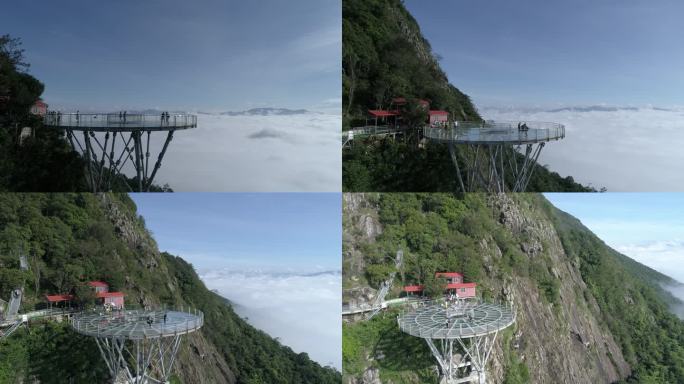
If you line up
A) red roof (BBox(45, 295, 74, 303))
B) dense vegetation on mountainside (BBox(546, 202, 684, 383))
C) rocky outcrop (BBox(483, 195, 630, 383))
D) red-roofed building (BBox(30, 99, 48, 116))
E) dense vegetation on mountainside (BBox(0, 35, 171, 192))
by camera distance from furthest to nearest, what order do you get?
1. dense vegetation on mountainside (BBox(546, 202, 684, 383))
2. rocky outcrop (BBox(483, 195, 630, 383))
3. red-roofed building (BBox(30, 99, 48, 116))
4. dense vegetation on mountainside (BBox(0, 35, 171, 192))
5. red roof (BBox(45, 295, 74, 303))

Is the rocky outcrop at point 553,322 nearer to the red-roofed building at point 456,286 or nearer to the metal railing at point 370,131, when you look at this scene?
the red-roofed building at point 456,286

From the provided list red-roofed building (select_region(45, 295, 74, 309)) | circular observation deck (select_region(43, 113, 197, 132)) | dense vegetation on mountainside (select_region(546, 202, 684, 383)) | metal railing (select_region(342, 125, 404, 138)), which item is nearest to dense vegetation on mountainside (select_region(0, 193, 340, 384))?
red-roofed building (select_region(45, 295, 74, 309))

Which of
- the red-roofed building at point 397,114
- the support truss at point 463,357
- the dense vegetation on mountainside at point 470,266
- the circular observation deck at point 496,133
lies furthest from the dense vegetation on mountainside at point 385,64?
the support truss at point 463,357

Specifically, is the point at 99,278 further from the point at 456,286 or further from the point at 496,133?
the point at 496,133

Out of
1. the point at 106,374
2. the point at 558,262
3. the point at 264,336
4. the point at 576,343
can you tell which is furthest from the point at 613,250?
the point at 106,374

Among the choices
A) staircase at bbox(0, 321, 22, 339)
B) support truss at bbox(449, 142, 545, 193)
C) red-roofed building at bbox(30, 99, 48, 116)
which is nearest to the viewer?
staircase at bbox(0, 321, 22, 339)

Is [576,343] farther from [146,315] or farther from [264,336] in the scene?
[146,315]

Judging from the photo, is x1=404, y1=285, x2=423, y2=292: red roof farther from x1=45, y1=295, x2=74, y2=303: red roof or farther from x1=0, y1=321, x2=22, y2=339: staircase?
x1=0, y1=321, x2=22, y2=339: staircase
